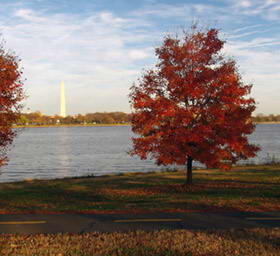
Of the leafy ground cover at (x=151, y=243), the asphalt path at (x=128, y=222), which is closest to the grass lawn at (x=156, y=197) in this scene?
the asphalt path at (x=128, y=222)

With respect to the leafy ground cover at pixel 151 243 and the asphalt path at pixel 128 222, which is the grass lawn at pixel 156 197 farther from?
the leafy ground cover at pixel 151 243

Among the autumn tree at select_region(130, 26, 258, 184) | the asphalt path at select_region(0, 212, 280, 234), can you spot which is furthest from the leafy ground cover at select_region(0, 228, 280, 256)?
the autumn tree at select_region(130, 26, 258, 184)

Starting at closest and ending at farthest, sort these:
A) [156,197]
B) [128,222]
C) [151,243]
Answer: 1. [151,243]
2. [128,222]
3. [156,197]

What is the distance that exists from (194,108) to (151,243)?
10574 millimetres

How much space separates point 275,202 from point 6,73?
45.4 feet

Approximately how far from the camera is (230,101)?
18484mm

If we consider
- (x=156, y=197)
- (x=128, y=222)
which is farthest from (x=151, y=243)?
(x=156, y=197)

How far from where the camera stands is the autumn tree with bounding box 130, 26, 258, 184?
18.5m

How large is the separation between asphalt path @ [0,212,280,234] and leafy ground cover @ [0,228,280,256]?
2.49 feet

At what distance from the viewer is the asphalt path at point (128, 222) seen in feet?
37.6

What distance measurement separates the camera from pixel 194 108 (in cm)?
1897

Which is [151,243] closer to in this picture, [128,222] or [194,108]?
[128,222]

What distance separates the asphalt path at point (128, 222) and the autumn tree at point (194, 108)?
5.83 m

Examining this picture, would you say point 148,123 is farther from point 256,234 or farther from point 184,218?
point 256,234
